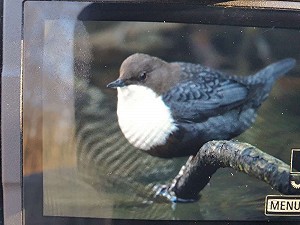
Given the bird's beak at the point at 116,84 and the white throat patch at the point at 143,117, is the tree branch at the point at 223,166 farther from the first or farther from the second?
the bird's beak at the point at 116,84

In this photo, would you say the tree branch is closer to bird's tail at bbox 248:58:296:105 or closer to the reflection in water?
the reflection in water

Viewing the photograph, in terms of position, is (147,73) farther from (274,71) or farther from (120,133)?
(274,71)

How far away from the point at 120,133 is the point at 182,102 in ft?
0.77

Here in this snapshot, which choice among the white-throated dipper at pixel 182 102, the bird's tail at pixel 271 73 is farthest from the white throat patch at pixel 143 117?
the bird's tail at pixel 271 73

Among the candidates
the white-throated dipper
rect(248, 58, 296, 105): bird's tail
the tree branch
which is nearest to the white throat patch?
the white-throated dipper

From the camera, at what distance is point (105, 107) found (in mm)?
1812

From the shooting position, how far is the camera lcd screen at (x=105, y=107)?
1802mm

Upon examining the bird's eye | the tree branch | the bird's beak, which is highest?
the bird's eye

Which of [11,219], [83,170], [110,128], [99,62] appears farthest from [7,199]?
[99,62]

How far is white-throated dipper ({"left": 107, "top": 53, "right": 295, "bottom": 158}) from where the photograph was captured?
1815 millimetres

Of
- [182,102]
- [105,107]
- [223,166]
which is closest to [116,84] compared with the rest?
[105,107]

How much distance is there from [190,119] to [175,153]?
0.42ft

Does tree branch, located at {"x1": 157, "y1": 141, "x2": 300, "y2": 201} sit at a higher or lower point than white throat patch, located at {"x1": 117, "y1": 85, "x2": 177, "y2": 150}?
lower

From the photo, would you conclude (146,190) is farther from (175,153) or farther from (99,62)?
(99,62)
